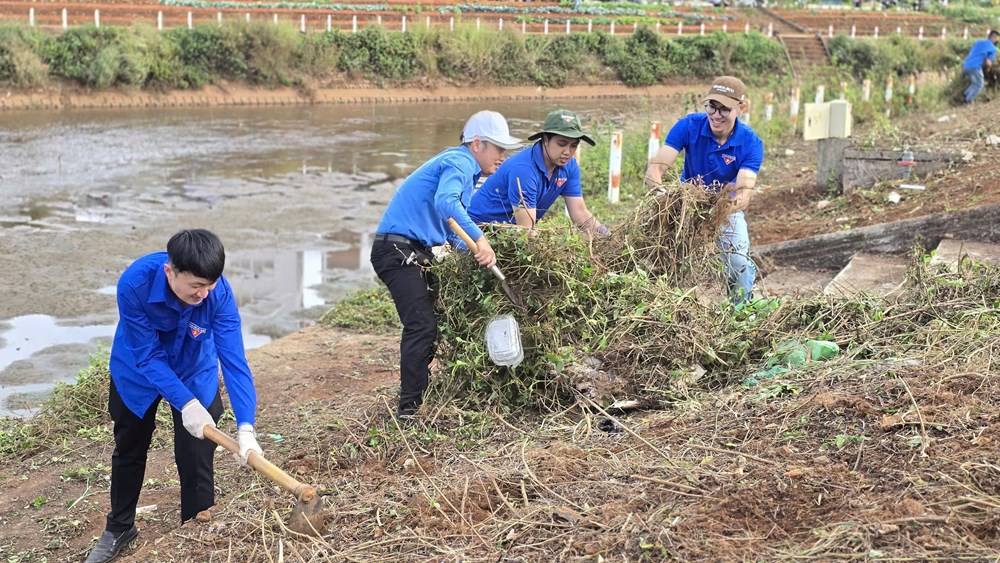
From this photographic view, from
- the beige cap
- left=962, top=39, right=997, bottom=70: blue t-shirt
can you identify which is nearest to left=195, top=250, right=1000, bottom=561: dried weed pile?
the beige cap

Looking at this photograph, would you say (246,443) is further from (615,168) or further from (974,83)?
(974,83)

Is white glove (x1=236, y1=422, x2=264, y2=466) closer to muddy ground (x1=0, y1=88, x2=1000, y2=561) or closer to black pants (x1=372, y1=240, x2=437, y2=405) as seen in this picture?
muddy ground (x1=0, y1=88, x2=1000, y2=561)

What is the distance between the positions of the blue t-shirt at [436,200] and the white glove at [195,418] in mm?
1500

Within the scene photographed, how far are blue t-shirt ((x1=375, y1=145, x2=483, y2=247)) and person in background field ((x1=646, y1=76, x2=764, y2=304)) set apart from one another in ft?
5.55

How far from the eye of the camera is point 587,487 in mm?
3992

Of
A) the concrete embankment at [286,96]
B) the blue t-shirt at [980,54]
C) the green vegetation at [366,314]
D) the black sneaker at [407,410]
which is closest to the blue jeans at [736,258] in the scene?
the black sneaker at [407,410]

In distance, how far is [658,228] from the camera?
6.36 metres

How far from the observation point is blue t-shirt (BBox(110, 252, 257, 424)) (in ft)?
13.9

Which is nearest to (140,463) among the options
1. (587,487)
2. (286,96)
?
(587,487)

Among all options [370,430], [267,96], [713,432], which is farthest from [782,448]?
[267,96]

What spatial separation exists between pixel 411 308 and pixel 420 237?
1.23 feet

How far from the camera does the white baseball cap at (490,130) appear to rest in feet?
17.3

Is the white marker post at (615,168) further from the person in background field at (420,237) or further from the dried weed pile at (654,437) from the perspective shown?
the person in background field at (420,237)

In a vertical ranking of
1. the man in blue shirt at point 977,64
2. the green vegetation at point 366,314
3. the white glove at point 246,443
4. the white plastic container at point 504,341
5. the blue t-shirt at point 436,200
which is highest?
the man in blue shirt at point 977,64
